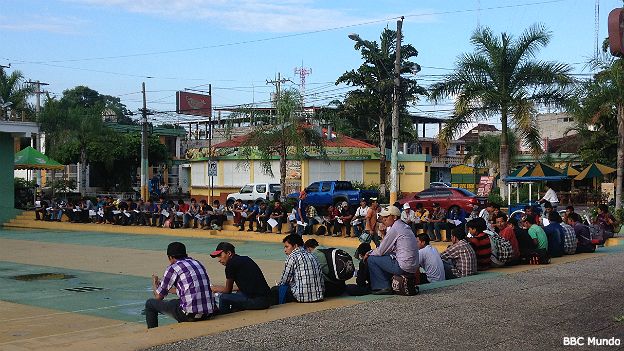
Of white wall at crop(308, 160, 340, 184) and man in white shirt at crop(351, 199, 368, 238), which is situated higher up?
white wall at crop(308, 160, 340, 184)

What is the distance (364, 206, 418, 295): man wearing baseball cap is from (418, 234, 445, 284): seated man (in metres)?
1.47

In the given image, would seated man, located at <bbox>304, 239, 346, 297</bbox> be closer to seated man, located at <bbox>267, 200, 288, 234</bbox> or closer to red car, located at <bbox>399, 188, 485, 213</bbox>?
seated man, located at <bbox>267, 200, 288, 234</bbox>

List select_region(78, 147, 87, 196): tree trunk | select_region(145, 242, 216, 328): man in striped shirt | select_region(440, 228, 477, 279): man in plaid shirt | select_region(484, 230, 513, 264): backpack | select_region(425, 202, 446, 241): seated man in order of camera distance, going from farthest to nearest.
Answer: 1. select_region(78, 147, 87, 196): tree trunk
2. select_region(425, 202, 446, 241): seated man
3. select_region(484, 230, 513, 264): backpack
4. select_region(440, 228, 477, 279): man in plaid shirt
5. select_region(145, 242, 216, 328): man in striped shirt

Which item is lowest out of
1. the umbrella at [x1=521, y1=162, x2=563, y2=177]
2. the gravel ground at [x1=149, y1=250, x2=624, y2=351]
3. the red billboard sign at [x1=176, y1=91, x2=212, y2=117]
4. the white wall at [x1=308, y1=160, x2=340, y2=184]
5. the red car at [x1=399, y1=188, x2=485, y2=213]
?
the gravel ground at [x1=149, y1=250, x2=624, y2=351]

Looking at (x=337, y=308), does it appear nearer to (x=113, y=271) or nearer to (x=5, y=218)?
(x=113, y=271)

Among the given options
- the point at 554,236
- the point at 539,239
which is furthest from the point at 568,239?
the point at 539,239

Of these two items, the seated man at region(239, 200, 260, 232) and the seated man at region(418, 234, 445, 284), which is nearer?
the seated man at region(418, 234, 445, 284)

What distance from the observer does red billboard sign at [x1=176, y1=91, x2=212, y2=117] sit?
59.6 m

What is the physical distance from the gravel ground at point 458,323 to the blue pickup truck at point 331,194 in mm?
24786

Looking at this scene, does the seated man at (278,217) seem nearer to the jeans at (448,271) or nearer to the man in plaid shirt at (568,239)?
the man in plaid shirt at (568,239)

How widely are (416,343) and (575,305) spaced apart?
10.7 feet

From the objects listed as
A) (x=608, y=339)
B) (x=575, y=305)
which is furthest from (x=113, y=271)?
(x=608, y=339)

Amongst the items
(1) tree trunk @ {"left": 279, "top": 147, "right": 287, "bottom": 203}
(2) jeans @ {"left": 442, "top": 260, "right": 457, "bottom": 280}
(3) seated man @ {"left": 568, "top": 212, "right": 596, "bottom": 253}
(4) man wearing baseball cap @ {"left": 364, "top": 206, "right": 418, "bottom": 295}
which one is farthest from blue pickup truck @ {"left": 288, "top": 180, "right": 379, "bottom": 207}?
(4) man wearing baseball cap @ {"left": 364, "top": 206, "right": 418, "bottom": 295}

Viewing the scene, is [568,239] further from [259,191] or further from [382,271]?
[259,191]
